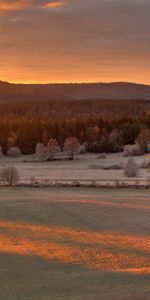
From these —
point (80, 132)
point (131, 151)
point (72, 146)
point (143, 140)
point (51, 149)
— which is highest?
point (80, 132)

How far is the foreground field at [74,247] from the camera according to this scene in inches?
767

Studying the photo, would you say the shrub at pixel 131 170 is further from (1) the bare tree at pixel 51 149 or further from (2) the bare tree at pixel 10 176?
(1) the bare tree at pixel 51 149

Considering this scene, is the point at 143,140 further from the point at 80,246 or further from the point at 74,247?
the point at 74,247

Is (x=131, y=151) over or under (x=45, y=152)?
over

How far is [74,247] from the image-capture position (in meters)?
28.3

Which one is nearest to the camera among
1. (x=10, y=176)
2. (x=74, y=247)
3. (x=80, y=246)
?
(x=74, y=247)

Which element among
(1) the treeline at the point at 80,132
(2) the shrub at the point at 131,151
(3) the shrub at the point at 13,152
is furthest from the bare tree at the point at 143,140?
(3) the shrub at the point at 13,152

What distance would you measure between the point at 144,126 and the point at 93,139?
1285cm

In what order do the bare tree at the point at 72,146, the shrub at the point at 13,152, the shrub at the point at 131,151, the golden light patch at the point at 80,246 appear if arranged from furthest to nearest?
the shrub at the point at 13,152 < the bare tree at the point at 72,146 < the shrub at the point at 131,151 < the golden light patch at the point at 80,246

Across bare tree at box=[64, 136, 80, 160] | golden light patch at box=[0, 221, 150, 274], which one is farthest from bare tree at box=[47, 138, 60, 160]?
golden light patch at box=[0, 221, 150, 274]

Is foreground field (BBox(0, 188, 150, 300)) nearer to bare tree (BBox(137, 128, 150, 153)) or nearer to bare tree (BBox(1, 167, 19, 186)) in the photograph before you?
bare tree (BBox(1, 167, 19, 186))

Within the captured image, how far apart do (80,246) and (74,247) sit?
43cm

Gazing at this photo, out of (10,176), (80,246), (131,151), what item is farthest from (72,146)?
(80,246)

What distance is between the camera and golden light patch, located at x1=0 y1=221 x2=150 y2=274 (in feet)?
81.0
